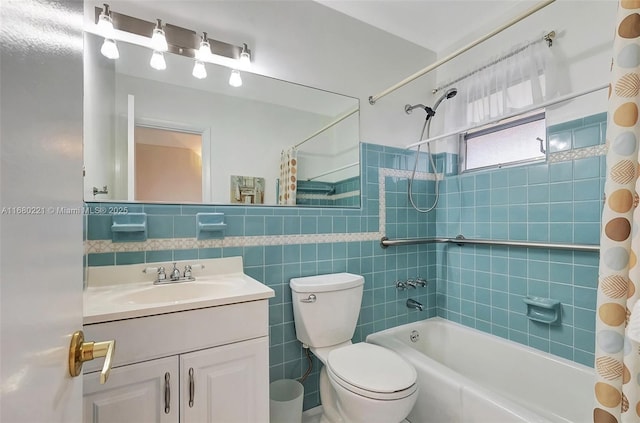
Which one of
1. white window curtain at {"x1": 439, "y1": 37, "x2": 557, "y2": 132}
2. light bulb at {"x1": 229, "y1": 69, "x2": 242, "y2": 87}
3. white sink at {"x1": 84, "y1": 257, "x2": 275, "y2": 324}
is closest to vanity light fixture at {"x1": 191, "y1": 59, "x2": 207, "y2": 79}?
light bulb at {"x1": 229, "y1": 69, "x2": 242, "y2": 87}

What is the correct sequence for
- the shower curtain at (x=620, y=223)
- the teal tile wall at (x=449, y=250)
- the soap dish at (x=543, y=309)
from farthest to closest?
the soap dish at (x=543, y=309)
the teal tile wall at (x=449, y=250)
the shower curtain at (x=620, y=223)

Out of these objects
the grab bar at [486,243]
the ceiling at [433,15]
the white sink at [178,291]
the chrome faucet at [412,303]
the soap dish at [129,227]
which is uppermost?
the ceiling at [433,15]

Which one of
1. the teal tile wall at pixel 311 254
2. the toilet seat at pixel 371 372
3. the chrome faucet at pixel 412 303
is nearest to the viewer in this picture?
the toilet seat at pixel 371 372

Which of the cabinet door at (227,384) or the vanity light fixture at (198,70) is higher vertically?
the vanity light fixture at (198,70)

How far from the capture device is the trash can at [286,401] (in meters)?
1.44

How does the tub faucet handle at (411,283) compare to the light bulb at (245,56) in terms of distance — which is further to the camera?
the tub faucet handle at (411,283)

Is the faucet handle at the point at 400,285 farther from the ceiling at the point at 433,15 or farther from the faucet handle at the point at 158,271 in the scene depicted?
the ceiling at the point at 433,15

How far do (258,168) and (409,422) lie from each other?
1.64 meters

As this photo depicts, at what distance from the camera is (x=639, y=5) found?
2.21 ft

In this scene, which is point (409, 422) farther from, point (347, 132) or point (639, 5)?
point (639, 5)

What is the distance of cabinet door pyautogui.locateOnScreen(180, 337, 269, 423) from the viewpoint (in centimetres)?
99

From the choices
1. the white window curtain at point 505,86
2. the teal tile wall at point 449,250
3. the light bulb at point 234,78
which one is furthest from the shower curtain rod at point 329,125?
the white window curtain at point 505,86

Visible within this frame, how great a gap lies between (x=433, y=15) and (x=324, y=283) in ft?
6.39

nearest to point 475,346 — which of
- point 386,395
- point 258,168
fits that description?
point 386,395
